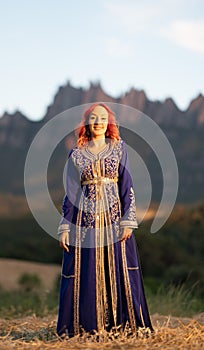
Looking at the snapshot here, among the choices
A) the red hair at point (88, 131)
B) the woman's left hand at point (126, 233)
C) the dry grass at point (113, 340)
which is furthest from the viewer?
the red hair at point (88, 131)

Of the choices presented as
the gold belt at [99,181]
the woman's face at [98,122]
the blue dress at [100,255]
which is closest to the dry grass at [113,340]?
the blue dress at [100,255]

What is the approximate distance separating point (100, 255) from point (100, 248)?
6 centimetres

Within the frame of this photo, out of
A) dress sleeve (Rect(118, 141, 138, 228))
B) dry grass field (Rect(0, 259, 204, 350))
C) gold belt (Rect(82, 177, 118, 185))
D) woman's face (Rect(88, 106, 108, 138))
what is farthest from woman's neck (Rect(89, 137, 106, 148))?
dry grass field (Rect(0, 259, 204, 350))

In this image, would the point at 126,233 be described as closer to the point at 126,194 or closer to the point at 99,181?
the point at 126,194

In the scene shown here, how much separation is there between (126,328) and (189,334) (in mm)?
589

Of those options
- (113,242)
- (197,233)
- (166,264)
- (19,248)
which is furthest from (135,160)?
(19,248)

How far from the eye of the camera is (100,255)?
20.2 ft

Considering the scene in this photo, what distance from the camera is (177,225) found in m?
36.7

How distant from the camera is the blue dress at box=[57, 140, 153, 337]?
6.13 m

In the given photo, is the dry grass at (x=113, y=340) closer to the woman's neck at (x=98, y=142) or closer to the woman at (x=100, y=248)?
the woman at (x=100, y=248)

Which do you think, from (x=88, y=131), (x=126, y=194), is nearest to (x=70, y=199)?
(x=126, y=194)

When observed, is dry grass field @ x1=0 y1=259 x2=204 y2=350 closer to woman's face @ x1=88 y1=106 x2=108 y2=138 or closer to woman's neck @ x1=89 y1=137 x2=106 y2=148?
woman's neck @ x1=89 y1=137 x2=106 y2=148

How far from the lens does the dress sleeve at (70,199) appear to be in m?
6.20

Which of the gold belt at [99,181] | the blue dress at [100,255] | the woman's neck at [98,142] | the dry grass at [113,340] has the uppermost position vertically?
the woman's neck at [98,142]
